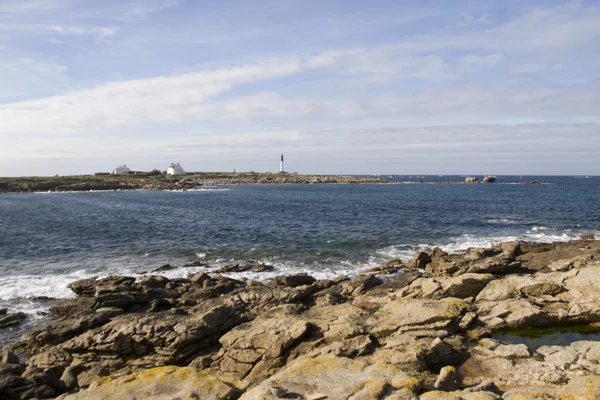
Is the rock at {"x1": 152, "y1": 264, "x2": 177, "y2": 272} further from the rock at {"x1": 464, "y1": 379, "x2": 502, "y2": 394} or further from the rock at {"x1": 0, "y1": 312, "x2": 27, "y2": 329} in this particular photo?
the rock at {"x1": 464, "y1": 379, "x2": 502, "y2": 394}

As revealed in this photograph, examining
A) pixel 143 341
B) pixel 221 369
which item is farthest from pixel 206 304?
pixel 221 369

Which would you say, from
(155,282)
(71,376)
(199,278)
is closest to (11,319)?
(155,282)

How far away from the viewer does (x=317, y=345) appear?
1677cm

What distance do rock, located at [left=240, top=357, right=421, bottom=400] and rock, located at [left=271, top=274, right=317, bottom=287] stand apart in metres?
13.6

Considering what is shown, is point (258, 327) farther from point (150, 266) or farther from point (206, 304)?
point (150, 266)

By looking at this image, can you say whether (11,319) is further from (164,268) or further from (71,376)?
(164,268)

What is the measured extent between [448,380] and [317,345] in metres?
5.42

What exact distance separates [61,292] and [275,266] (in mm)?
16117

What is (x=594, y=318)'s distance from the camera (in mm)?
19797

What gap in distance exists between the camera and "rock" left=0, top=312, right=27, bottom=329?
2200 cm

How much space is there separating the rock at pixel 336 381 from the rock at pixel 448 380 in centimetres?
200

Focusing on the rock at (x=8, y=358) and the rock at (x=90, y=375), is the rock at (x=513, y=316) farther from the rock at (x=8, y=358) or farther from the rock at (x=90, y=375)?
the rock at (x=8, y=358)

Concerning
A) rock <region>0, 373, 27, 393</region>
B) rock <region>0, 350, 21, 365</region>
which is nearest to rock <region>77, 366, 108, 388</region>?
rock <region>0, 373, 27, 393</region>

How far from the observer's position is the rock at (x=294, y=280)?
Answer: 27609mm
